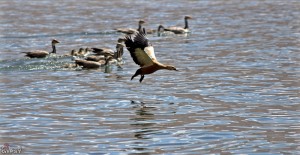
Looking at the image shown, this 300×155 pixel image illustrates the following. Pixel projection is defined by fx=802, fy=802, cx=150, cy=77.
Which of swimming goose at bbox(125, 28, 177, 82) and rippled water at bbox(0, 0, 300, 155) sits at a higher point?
swimming goose at bbox(125, 28, 177, 82)

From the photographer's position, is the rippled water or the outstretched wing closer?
the rippled water

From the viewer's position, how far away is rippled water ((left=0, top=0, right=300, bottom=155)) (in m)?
15.5

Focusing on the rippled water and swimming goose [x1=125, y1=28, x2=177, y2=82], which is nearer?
the rippled water

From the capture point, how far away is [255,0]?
70812 mm

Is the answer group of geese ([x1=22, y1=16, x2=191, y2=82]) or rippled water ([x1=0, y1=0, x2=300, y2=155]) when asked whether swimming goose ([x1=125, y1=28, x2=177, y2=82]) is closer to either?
group of geese ([x1=22, y1=16, x2=191, y2=82])

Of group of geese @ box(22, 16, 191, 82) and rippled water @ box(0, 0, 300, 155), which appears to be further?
group of geese @ box(22, 16, 191, 82)

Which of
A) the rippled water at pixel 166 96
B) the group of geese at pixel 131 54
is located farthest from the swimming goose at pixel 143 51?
the rippled water at pixel 166 96

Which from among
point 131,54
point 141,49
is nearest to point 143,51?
point 141,49

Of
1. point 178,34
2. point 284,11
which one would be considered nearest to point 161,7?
point 284,11

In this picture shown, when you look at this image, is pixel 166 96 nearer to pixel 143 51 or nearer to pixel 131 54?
pixel 131 54

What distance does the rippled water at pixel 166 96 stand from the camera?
15.5 metres

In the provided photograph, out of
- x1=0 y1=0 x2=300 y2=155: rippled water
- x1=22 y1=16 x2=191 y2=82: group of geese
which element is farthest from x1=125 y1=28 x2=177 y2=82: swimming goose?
x1=0 y1=0 x2=300 y2=155: rippled water

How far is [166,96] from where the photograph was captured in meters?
21.9

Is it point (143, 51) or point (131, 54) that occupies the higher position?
point (143, 51)
